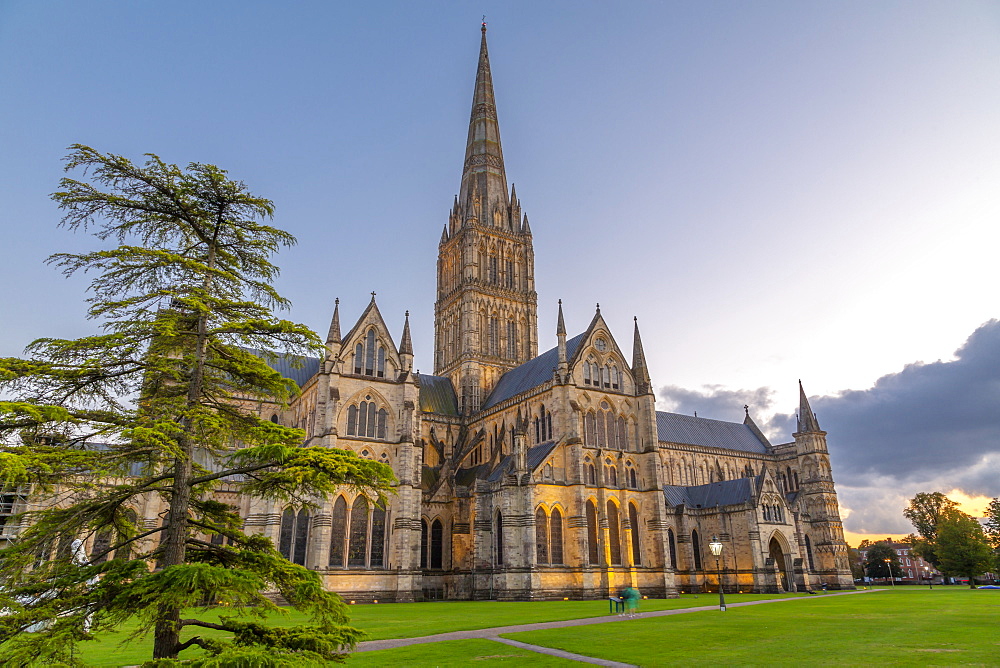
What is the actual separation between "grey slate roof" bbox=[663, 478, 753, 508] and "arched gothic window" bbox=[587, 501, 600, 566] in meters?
10.7

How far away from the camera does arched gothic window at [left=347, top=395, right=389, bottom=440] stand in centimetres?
4694

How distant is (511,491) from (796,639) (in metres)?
27.1

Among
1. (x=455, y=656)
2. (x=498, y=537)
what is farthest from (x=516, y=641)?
(x=498, y=537)

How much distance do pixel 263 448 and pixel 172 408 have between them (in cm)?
212

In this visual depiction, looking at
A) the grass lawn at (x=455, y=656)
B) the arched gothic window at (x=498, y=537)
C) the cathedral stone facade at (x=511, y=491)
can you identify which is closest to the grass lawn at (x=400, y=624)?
the grass lawn at (x=455, y=656)

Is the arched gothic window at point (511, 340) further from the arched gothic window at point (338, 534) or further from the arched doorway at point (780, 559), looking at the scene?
the arched doorway at point (780, 559)

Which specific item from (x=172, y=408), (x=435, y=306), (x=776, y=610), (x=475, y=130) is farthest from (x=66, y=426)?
(x=475, y=130)

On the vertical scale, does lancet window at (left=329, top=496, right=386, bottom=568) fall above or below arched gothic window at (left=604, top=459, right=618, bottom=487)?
below

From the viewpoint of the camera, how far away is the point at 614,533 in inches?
1903

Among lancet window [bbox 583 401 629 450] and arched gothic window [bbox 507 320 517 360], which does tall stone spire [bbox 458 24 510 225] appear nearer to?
arched gothic window [bbox 507 320 517 360]

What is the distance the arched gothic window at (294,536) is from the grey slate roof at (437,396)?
18.5 m

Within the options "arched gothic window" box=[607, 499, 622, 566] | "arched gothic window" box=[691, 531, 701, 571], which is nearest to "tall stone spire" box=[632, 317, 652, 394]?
"arched gothic window" box=[607, 499, 622, 566]

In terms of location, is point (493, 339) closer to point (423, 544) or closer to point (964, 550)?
point (423, 544)

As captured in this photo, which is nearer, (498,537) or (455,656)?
(455,656)
